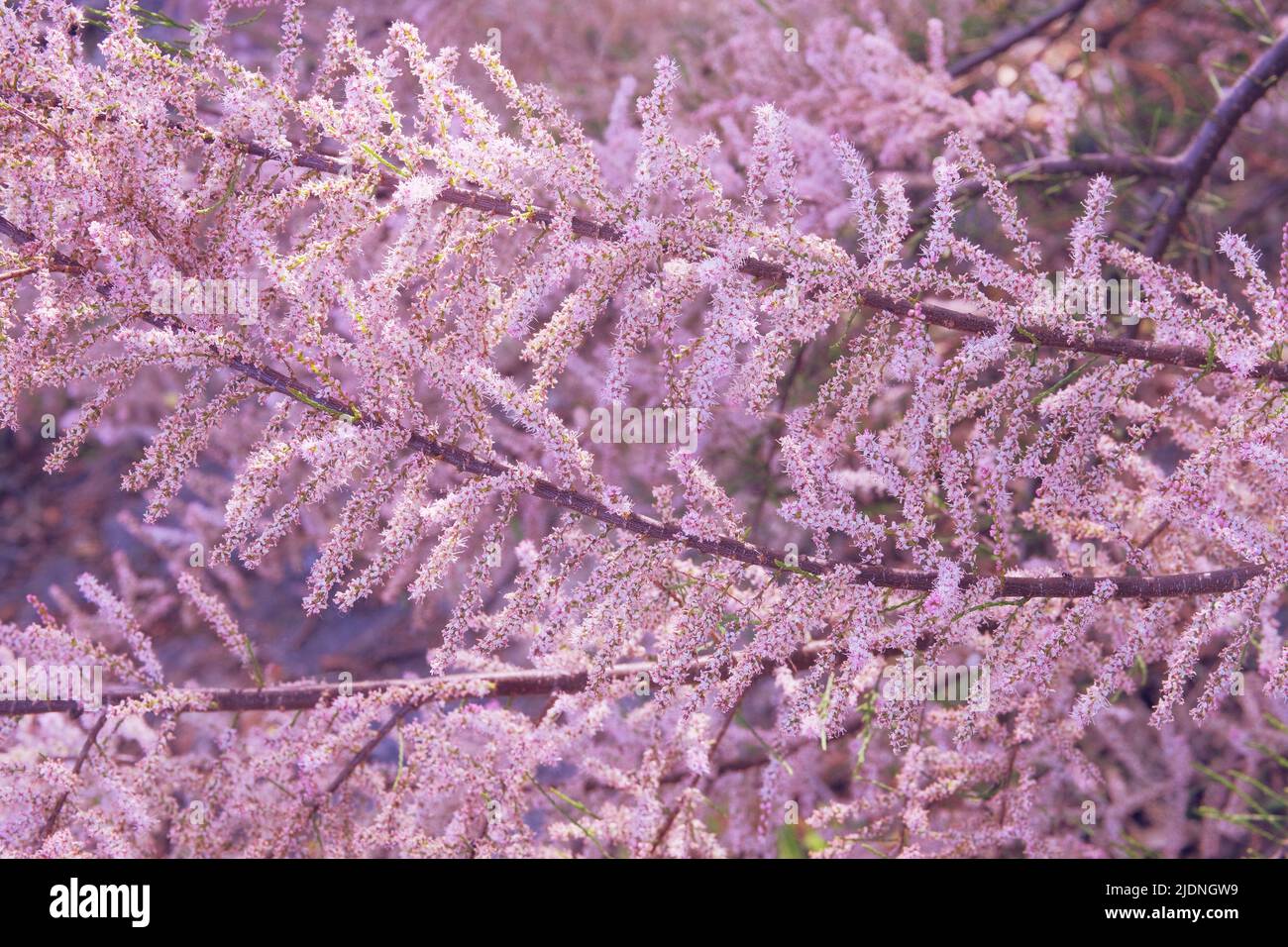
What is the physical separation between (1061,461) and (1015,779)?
4.10 feet

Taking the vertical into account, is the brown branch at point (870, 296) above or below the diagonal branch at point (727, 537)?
above

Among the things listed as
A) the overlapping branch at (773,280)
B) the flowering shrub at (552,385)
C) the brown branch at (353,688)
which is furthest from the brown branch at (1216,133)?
the brown branch at (353,688)

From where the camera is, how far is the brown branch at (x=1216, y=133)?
2.67m

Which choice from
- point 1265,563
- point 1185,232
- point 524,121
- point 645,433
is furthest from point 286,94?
point 1185,232

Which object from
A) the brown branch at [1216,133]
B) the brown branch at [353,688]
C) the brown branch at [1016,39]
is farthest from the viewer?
the brown branch at [1016,39]

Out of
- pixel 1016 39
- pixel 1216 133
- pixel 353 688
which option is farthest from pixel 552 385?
pixel 1016 39

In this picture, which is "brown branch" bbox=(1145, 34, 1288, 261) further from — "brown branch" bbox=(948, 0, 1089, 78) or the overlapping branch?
the overlapping branch

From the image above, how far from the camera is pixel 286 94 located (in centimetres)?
173

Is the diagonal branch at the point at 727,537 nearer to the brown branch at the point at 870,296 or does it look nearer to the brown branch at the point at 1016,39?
the brown branch at the point at 870,296

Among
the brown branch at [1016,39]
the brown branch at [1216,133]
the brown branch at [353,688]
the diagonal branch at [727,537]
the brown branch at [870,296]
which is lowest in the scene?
the brown branch at [353,688]

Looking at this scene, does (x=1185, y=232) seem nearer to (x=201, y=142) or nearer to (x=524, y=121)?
(x=524, y=121)

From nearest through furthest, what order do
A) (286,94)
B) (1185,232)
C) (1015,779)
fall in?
1. (286,94)
2. (1015,779)
3. (1185,232)

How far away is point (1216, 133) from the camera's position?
9.35 ft
